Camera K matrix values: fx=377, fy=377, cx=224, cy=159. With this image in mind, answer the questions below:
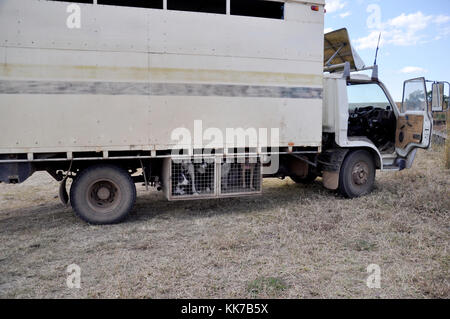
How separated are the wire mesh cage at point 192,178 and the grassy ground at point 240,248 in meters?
0.44

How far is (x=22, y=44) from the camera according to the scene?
5.17 metres

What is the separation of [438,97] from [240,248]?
468cm

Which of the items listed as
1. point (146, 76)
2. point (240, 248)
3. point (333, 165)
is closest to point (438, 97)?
point (333, 165)

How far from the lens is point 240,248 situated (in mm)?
4750

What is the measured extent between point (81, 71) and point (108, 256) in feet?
8.71

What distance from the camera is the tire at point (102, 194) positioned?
18.8 ft

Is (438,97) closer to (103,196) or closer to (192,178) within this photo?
(192,178)

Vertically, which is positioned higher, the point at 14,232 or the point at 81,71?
the point at 81,71

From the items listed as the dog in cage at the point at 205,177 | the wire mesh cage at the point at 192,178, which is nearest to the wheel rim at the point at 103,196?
the wire mesh cage at the point at 192,178

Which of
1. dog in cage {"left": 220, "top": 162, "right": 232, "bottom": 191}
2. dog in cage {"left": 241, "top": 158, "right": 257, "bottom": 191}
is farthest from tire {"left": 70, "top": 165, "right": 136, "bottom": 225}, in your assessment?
dog in cage {"left": 241, "top": 158, "right": 257, "bottom": 191}

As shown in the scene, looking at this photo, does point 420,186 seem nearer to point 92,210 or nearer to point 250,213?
point 250,213

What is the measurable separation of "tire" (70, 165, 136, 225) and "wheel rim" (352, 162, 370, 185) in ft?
13.7
